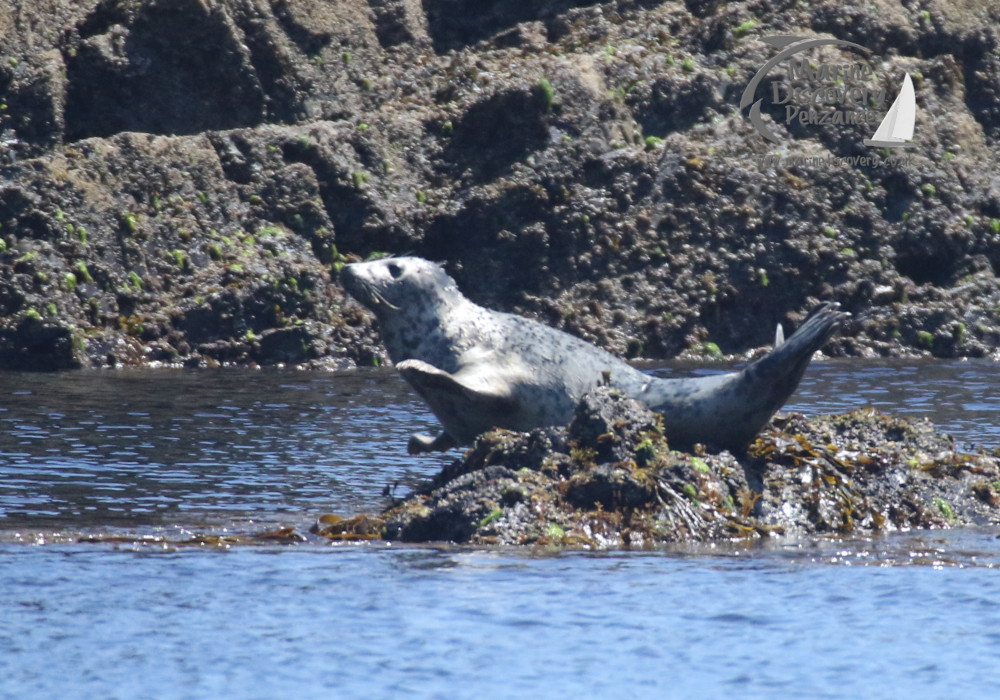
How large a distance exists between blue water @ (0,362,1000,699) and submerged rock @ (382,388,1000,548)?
32cm

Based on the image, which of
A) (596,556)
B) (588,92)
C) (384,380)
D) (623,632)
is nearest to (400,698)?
(623,632)

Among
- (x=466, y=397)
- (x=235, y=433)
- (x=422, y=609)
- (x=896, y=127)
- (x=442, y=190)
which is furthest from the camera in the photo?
(x=896, y=127)

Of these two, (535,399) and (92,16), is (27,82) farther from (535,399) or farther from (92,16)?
(535,399)

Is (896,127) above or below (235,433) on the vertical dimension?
above

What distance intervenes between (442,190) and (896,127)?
6.87m

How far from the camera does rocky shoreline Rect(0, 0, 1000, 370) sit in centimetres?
1761

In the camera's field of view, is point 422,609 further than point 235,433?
No

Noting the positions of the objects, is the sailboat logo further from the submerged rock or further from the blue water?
the blue water

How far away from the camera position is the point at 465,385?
27.7 ft

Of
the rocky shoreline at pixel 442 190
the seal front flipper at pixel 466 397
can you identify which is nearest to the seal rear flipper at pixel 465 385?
the seal front flipper at pixel 466 397

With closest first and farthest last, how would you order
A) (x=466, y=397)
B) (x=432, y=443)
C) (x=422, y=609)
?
1. (x=422, y=609)
2. (x=466, y=397)
3. (x=432, y=443)

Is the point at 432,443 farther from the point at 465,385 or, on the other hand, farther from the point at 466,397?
the point at 465,385

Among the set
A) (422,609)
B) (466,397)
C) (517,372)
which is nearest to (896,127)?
(517,372)

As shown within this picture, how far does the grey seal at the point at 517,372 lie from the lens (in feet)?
27.5
